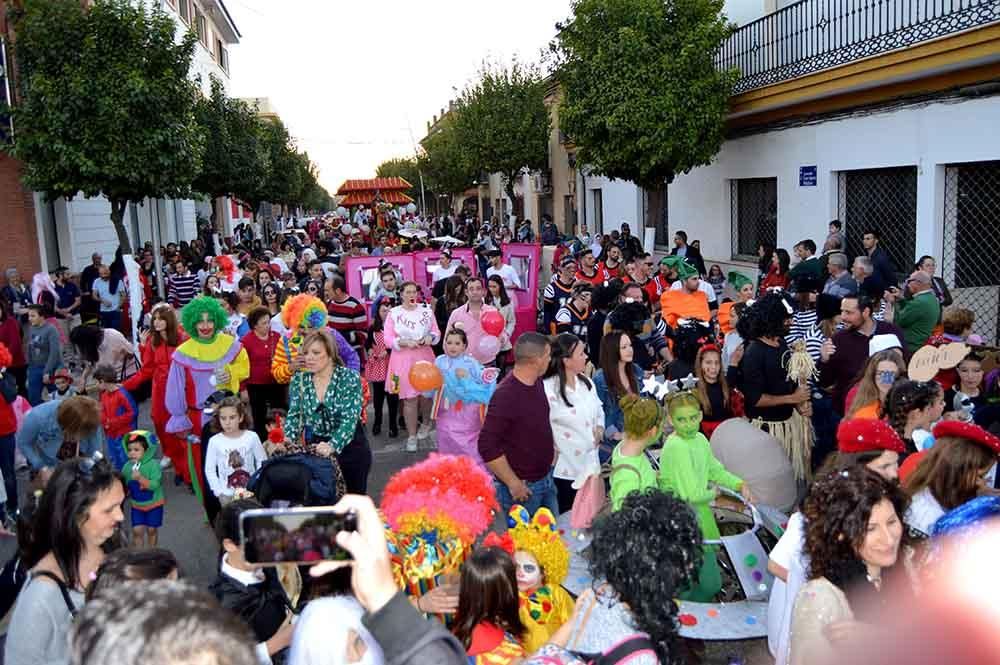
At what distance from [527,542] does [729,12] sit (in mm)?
17646

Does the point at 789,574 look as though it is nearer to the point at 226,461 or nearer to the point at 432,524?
the point at 432,524

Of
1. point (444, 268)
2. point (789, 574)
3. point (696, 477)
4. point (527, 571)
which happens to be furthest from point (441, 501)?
point (444, 268)

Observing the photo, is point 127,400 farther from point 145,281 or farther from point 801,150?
point 801,150

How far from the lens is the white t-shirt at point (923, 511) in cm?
393

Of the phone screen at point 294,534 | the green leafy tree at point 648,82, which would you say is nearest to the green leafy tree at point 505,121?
the green leafy tree at point 648,82

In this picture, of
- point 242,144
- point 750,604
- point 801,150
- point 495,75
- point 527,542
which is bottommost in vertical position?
point 750,604

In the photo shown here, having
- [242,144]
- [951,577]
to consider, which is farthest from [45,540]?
[242,144]

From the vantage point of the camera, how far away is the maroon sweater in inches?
208

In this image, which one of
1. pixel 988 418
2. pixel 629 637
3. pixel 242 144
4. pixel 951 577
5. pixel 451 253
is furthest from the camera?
pixel 242 144

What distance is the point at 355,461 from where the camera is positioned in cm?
571

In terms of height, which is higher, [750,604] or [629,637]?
[629,637]

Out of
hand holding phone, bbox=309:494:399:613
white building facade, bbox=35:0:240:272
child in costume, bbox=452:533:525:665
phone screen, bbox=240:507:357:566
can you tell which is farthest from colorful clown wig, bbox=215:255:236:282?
hand holding phone, bbox=309:494:399:613

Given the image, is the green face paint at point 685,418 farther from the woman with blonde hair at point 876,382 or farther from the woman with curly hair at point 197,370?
the woman with curly hair at point 197,370

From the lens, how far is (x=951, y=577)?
8.35ft
